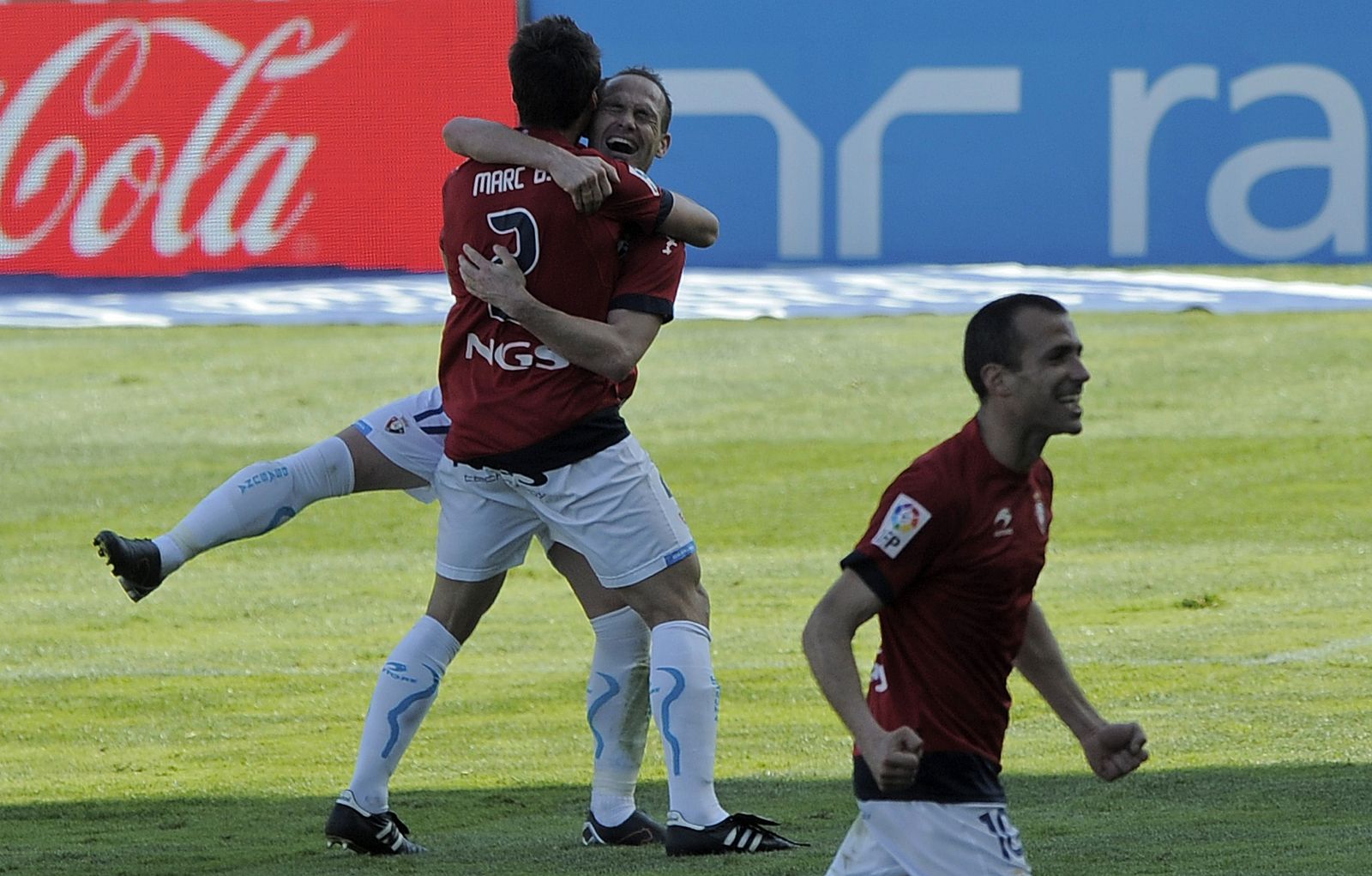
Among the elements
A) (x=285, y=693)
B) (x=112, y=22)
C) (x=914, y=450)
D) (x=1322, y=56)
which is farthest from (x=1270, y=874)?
(x=914, y=450)

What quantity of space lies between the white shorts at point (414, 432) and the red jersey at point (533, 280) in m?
0.44

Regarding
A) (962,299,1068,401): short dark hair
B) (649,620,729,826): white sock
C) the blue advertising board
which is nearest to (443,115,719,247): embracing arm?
(649,620,729,826): white sock

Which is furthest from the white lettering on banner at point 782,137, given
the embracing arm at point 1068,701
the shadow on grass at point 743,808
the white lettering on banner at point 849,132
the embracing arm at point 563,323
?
the embracing arm at point 1068,701

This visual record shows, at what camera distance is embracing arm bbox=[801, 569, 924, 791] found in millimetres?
3215

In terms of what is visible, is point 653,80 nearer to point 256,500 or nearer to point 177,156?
point 256,500

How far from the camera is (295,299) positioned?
11.8 m

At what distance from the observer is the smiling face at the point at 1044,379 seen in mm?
3471

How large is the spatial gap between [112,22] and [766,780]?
6.70m

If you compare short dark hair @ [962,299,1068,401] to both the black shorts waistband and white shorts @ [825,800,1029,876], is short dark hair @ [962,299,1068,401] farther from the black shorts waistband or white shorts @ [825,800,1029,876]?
the black shorts waistband

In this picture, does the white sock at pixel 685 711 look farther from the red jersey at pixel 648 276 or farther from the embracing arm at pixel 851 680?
the embracing arm at pixel 851 680

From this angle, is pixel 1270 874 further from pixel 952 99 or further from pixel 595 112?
pixel 952 99

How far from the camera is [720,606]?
1188cm

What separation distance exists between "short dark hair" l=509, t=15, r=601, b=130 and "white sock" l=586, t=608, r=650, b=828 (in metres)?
1.28

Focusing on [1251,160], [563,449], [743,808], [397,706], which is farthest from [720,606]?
[563,449]
